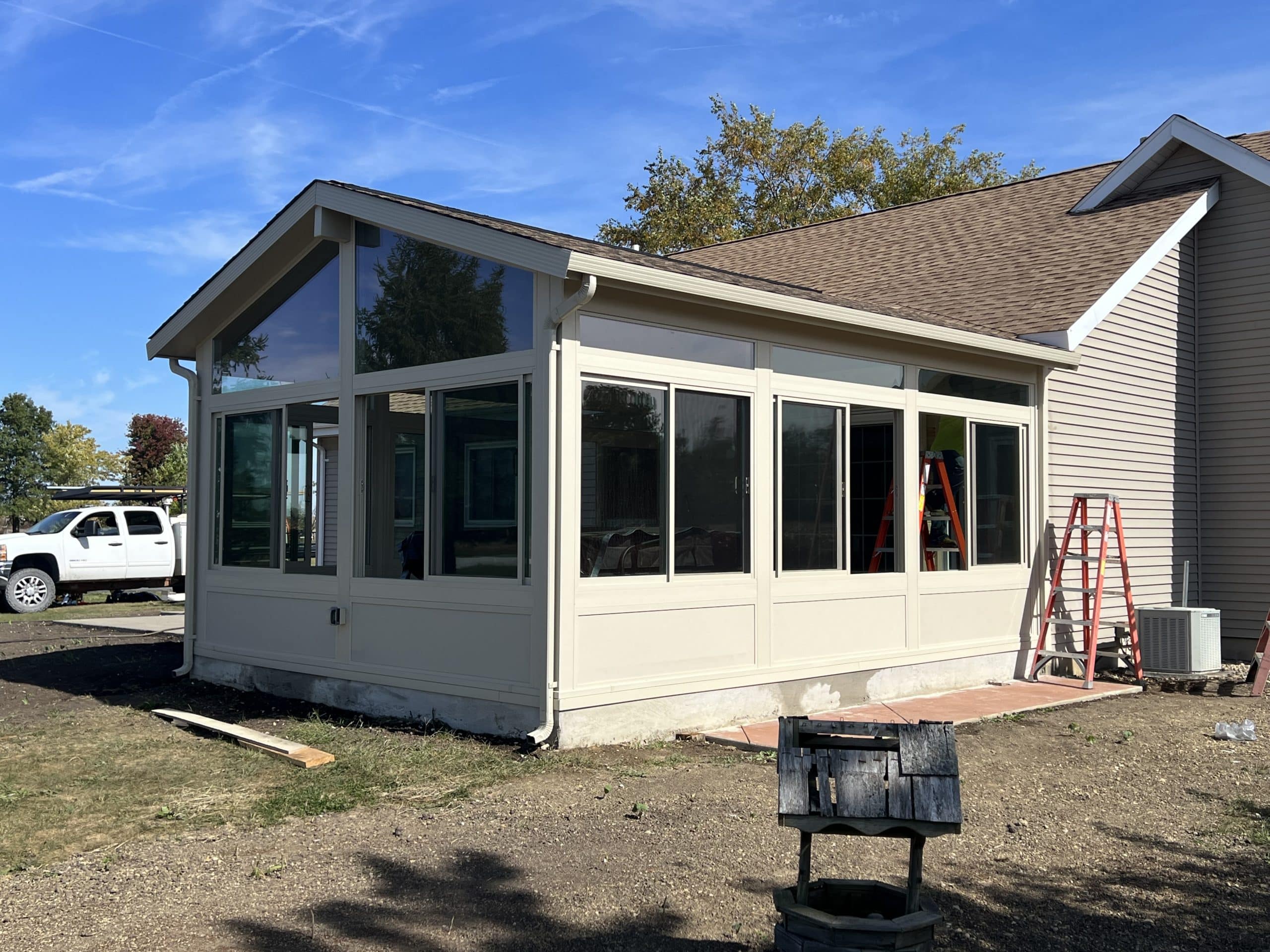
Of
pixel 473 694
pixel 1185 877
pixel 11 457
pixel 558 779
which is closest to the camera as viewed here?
pixel 1185 877

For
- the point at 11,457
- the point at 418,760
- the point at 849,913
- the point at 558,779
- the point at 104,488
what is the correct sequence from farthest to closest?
1. the point at 11,457
2. the point at 104,488
3. the point at 418,760
4. the point at 558,779
5. the point at 849,913

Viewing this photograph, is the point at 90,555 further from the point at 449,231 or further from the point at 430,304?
the point at 449,231

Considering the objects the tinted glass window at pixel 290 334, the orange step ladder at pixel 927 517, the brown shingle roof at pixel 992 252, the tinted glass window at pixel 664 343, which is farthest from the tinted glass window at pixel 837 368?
the tinted glass window at pixel 290 334

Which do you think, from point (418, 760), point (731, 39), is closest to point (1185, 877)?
point (418, 760)

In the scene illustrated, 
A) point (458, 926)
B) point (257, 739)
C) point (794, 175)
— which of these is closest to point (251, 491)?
point (257, 739)

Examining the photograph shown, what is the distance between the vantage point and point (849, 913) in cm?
386

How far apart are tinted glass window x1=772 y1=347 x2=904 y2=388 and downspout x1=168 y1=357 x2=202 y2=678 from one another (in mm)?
5470

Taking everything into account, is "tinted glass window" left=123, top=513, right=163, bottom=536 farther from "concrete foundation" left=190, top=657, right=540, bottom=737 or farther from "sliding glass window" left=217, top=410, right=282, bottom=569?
"sliding glass window" left=217, top=410, right=282, bottom=569

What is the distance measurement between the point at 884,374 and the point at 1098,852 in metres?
4.94

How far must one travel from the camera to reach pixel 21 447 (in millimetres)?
52531

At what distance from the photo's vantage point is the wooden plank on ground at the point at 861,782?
11.8 ft

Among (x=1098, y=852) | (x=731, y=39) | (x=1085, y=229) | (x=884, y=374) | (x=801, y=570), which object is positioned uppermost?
(x=731, y=39)

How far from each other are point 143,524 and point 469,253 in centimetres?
1480

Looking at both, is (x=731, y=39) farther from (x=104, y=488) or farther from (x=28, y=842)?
(x=28, y=842)
